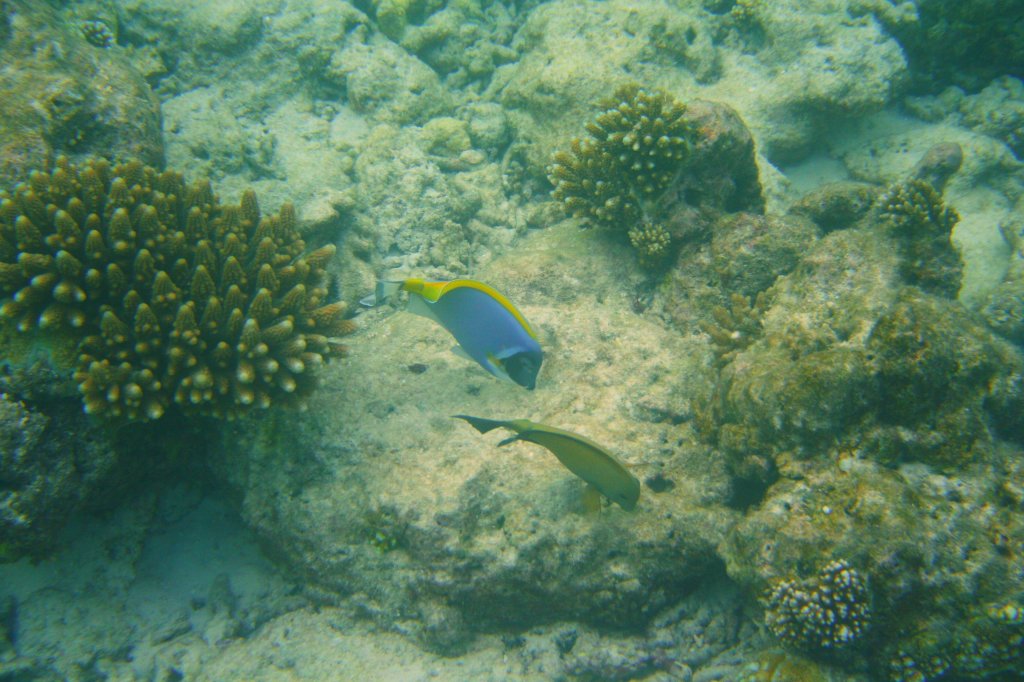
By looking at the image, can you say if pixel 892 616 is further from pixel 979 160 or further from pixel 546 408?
pixel 979 160

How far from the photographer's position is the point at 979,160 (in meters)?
6.88

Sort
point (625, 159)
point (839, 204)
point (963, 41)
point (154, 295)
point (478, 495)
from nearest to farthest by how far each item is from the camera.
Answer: point (154, 295) → point (478, 495) → point (625, 159) → point (839, 204) → point (963, 41)

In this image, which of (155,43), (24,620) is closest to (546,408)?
(24,620)

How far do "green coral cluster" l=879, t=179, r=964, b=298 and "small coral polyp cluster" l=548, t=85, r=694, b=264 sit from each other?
1.86 meters

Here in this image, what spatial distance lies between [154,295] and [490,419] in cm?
234

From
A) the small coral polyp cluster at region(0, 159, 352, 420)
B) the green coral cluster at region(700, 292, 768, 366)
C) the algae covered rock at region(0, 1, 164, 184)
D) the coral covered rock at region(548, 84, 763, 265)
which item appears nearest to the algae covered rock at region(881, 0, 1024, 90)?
the coral covered rock at region(548, 84, 763, 265)

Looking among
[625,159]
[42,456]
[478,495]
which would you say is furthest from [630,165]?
[42,456]

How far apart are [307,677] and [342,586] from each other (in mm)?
618

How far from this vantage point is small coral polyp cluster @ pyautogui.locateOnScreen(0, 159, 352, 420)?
301cm

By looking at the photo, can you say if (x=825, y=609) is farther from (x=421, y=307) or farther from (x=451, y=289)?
(x=421, y=307)

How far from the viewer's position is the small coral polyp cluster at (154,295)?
3010 mm

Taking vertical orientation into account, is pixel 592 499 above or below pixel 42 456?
above

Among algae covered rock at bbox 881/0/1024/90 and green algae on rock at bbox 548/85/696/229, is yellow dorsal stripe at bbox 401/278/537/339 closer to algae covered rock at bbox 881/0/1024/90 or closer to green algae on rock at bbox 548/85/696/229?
green algae on rock at bbox 548/85/696/229

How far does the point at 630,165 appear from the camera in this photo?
4715mm
